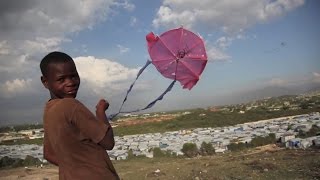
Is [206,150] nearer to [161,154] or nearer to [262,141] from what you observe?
[161,154]

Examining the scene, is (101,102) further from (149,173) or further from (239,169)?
(149,173)

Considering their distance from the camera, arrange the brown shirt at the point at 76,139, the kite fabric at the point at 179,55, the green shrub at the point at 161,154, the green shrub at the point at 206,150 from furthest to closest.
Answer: the green shrub at the point at 161,154
the green shrub at the point at 206,150
the kite fabric at the point at 179,55
the brown shirt at the point at 76,139

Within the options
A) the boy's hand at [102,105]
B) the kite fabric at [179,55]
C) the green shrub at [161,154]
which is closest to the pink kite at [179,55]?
the kite fabric at [179,55]

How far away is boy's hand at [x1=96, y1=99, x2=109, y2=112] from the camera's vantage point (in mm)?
1885

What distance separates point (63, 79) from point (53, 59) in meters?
0.11

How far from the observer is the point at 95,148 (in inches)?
72.9

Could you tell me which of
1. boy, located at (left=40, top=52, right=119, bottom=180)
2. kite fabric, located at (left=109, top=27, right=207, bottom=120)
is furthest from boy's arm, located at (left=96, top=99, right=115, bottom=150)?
kite fabric, located at (left=109, top=27, right=207, bottom=120)

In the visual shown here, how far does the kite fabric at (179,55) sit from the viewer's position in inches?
140

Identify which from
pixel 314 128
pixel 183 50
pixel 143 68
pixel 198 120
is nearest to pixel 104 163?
pixel 143 68

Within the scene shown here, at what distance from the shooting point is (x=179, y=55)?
3.63m

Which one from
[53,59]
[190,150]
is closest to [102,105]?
[53,59]

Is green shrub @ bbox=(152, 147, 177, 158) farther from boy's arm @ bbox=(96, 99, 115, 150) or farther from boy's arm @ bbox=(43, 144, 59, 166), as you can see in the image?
boy's arm @ bbox=(96, 99, 115, 150)

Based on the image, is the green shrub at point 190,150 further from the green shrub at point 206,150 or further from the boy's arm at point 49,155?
the boy's arm at point 49,155

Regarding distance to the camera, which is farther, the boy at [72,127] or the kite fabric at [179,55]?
the kite fabric at [179,55]
